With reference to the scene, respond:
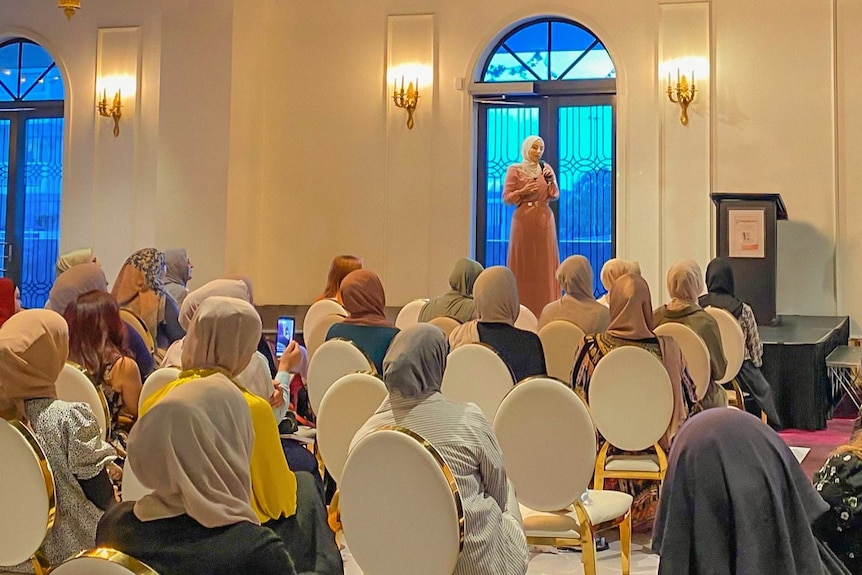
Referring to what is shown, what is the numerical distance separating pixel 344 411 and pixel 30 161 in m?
8.90

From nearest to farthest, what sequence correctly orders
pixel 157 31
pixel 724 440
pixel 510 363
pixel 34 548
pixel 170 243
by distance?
pixel 724 440 → pixel 34 548 → pixel 510 363 → pixel 170 243 → pixel 157 31

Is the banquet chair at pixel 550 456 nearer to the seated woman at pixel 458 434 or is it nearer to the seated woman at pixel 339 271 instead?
the seated woman at pixel 458 434

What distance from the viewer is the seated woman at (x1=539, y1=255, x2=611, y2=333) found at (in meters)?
5.52

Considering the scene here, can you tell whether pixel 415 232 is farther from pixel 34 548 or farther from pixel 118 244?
pixel 34 548

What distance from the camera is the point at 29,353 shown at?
2818mm

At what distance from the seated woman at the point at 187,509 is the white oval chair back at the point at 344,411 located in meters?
1.69

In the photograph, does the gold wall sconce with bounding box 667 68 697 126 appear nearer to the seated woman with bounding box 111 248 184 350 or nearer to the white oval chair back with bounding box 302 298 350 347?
the white oval chair back with bounding box 302 298 350 347

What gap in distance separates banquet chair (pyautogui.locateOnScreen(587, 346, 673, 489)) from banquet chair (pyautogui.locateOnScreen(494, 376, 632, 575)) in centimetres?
84

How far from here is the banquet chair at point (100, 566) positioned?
5.07ft

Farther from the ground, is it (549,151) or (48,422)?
(549,151)

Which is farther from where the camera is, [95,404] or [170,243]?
[170,243]

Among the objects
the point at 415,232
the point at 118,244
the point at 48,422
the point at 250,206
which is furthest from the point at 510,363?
the point at 118,244

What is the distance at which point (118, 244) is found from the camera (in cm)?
1068

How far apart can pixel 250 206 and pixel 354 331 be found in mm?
5756
